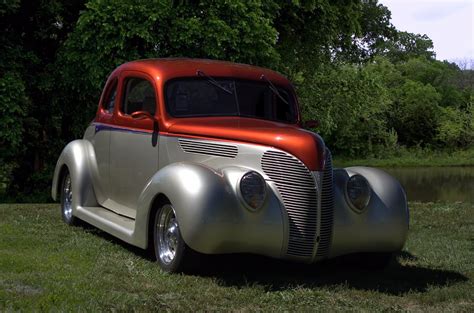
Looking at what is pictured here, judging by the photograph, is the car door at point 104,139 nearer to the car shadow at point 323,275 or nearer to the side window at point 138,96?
the side window at point 138,96

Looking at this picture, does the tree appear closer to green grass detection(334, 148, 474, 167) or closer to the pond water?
green grass detection(334, 148, 474, 167)

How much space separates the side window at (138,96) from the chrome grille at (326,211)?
7.24 ft

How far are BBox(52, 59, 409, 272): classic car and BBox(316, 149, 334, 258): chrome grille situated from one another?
0.01m

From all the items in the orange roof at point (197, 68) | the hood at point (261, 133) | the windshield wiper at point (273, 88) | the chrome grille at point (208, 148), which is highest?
the orange roof at point (197, 68)

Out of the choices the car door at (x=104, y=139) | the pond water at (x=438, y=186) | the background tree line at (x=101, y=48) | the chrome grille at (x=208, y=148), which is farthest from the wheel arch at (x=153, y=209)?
the pond water at (x=438, y=186)

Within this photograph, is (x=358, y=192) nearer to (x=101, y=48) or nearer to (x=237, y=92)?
(x=237, y=92)

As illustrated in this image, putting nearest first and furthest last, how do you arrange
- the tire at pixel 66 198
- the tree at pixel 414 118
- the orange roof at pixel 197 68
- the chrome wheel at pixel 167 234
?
the chrome wheel at pixel 167 234
the orange roof at pixel 197 68
the tire at pixel 66 198
the tree at pixel 414 118

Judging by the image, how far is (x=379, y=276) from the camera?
26.0ft

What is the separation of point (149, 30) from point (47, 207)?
300 inches

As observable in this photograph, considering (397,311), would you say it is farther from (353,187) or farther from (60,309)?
(60,309)

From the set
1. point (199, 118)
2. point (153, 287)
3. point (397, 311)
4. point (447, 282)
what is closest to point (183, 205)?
point (153, 287)

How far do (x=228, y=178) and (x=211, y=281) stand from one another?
93cm

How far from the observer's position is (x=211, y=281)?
23.1 feet

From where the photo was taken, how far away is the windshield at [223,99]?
8.35m
